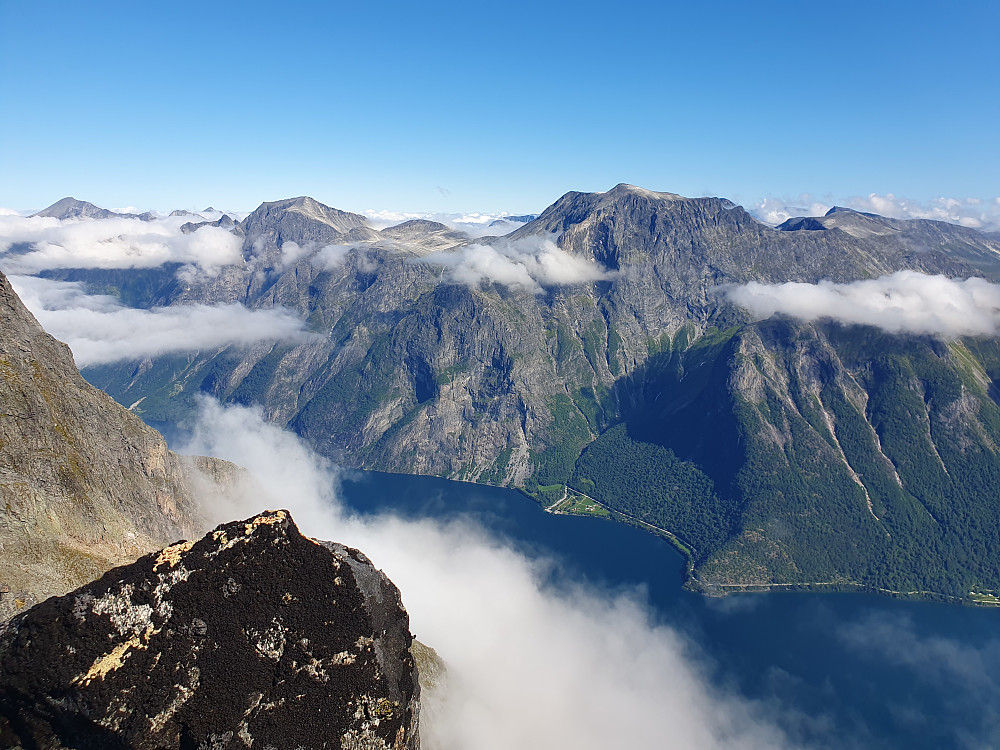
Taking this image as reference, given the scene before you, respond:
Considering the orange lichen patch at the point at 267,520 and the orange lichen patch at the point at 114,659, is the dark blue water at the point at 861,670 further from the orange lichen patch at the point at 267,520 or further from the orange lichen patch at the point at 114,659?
the orange lichen patch at the point at 114,659

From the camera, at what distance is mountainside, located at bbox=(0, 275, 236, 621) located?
47.8 metres

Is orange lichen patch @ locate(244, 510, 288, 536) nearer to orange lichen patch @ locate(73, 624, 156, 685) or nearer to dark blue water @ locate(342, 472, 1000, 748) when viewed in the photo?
orange lichen patch @ locate(73, 624, 156, 685)

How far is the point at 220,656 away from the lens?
32.9m

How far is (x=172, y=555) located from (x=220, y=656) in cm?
685

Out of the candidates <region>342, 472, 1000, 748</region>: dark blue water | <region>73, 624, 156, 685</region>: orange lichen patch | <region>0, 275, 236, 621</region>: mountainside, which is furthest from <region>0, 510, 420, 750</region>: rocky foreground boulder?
<region>342, 472, 1000, 748</region>: dark blue water

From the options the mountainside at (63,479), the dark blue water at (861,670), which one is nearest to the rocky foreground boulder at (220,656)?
the mountainside at (63,479)

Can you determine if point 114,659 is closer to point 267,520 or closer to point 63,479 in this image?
point 267,520

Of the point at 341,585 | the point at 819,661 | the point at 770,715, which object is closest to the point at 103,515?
the point at 341,585

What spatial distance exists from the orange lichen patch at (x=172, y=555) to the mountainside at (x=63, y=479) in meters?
14.5

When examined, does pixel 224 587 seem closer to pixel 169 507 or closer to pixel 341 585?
pixel 341 585

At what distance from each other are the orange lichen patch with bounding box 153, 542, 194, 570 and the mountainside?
47.7ft

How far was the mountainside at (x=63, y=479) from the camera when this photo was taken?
47750 millimetres

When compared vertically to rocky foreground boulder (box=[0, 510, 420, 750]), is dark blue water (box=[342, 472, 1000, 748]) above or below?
below

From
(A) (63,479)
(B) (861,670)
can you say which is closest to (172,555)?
(A) (63,479)
